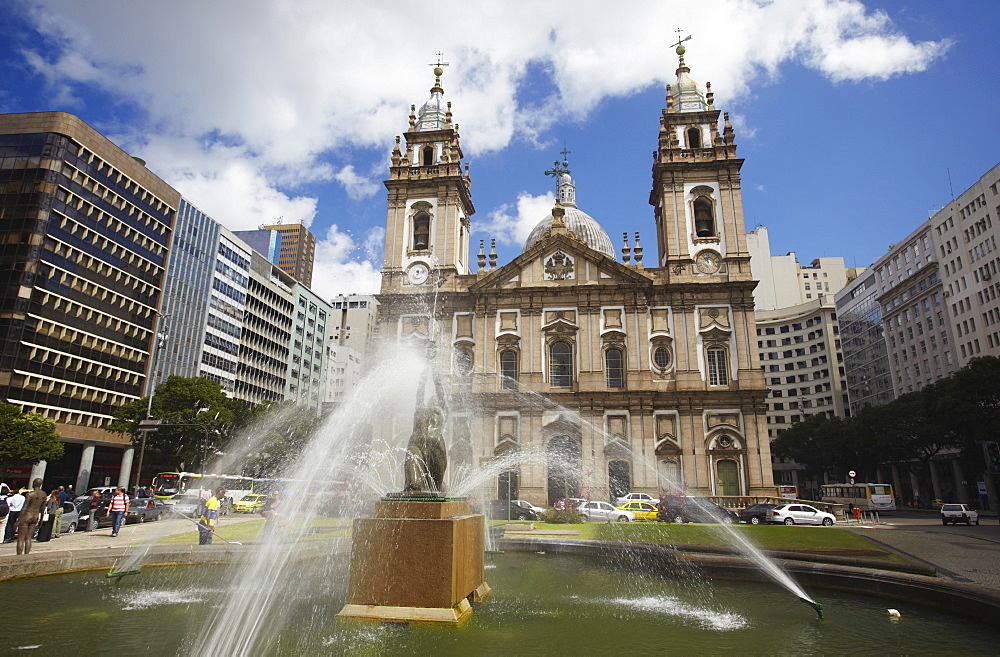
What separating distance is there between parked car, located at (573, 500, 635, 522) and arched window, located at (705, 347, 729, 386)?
1219cm

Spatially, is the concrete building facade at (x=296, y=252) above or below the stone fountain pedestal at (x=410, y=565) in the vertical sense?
above

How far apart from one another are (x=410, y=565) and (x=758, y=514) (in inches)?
957

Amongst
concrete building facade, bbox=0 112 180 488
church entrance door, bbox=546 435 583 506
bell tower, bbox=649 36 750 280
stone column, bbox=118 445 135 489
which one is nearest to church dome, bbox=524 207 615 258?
bell tower, bbox=649 36 750 280

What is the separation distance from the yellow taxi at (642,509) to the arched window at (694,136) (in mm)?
24414

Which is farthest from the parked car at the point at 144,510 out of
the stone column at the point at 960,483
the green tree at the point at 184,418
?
the stone column at the point at 960,483

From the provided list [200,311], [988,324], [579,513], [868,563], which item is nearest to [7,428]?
[200,311]

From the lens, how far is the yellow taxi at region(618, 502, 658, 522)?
2570 centimetres

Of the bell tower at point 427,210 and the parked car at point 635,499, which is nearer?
the parked car at point 635,499

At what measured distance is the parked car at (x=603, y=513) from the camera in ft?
83.3

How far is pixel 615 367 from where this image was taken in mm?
36344

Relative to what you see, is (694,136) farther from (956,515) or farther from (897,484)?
(897,484)

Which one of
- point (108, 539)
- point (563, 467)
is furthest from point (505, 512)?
point (108, 539)

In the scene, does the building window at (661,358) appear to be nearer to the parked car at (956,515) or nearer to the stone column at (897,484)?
the parked car at (956,515)

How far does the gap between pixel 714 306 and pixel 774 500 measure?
11.2m
